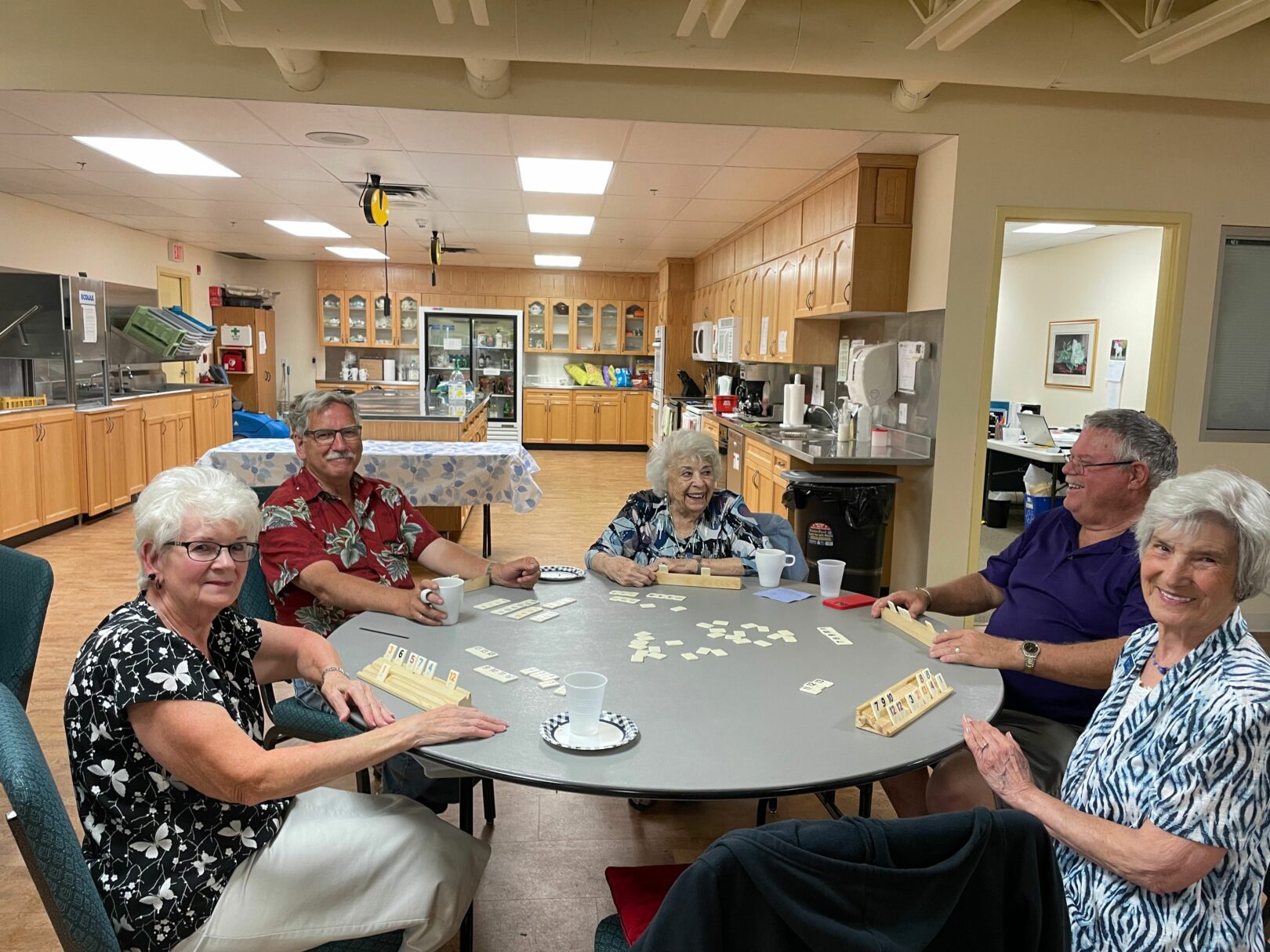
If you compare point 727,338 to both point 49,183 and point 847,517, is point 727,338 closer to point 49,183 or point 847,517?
point 847,517

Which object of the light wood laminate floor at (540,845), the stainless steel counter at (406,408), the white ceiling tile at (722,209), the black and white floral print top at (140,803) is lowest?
the light wood laminate floor at (540,845)

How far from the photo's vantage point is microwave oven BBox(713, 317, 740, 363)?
798 cm

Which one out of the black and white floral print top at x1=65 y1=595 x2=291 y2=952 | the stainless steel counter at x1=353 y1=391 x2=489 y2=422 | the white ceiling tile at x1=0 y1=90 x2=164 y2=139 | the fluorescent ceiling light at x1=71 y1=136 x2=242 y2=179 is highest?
the fluorescent ceiling light at x1=71 y1=136 x2=242 y2=179

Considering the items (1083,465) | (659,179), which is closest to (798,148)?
(659,179)

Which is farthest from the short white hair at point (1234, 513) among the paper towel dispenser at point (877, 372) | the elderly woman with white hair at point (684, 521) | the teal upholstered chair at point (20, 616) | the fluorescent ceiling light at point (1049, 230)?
the fluorescent ceiling light at point (1049, 230)

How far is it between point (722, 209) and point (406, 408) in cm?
294

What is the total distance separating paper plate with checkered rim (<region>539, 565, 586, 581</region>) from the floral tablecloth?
2741 millimetres

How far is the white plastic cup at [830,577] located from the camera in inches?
94.8

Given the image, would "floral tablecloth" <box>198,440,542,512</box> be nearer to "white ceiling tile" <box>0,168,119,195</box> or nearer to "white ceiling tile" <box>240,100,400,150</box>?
"white ceiling tile" <box>240,100,400,150</box>

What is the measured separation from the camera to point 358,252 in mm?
10531

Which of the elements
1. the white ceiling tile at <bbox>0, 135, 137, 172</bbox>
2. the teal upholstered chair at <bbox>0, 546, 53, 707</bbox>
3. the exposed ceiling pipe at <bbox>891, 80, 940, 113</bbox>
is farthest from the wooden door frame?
the white ceiling tile at <bbox>0, 135, 137, 172</bbox>

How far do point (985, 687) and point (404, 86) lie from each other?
11.8ft

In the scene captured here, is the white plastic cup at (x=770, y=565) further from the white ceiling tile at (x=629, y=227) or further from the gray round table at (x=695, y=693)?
the white ceiling tile at (x=629, y=227)

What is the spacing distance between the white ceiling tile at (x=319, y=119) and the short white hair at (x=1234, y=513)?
3804 mm
